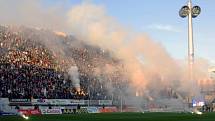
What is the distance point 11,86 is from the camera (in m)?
110

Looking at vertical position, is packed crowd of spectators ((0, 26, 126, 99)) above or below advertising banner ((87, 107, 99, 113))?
above

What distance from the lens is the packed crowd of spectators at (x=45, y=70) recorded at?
370ft

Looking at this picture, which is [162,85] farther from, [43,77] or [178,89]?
[43,77]

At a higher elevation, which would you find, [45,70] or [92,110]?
[45,70]

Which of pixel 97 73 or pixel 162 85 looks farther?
pixel 162 85

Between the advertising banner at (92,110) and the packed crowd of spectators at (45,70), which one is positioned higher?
the packed crowd of spectators at (45,70)

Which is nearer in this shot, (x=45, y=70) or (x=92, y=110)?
(x=92, y=110)

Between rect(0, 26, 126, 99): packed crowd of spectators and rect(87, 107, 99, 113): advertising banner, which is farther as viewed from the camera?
rect(87, 107, 99, 113): advertising banner

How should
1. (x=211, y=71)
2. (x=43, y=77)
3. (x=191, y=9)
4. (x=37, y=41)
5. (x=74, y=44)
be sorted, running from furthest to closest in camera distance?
1. (x=211, y=71)
2. (x=74, y=44)
3. (x=191, y=9)
4. (x=37, y=41)
5. (x=43, y=77)

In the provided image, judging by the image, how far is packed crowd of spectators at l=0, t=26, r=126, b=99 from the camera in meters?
113

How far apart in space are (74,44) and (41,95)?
4285cm

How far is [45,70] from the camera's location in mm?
126250

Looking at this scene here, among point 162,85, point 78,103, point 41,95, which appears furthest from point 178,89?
point 41,95

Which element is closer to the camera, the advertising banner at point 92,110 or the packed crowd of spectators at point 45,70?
the packed crowd of spectators at point 45,70
